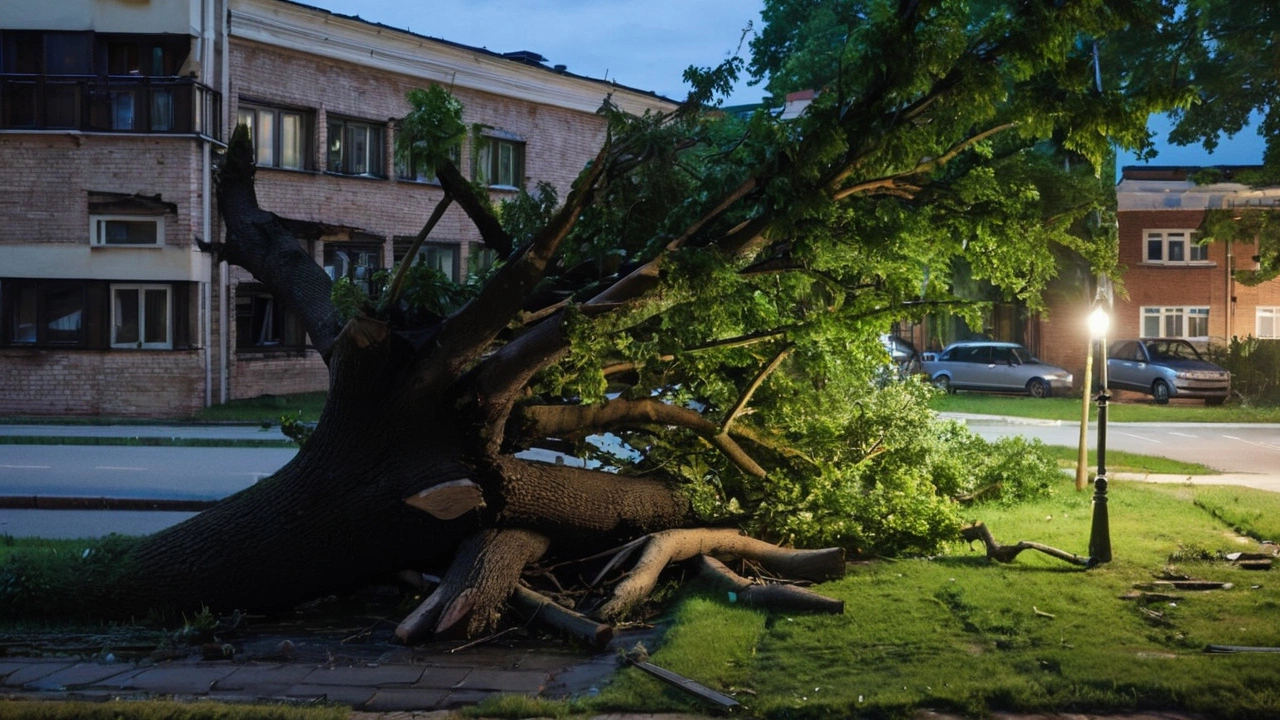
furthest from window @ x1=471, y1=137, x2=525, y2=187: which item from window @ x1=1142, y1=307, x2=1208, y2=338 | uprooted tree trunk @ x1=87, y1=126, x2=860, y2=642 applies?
uprooted tree trunk @ x1=87, y1=126, x2=860, y2=642

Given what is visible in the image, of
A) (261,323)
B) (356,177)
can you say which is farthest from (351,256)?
(261,323)

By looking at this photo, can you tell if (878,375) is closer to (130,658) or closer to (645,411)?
(645,411)

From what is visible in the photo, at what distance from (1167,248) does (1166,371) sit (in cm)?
847

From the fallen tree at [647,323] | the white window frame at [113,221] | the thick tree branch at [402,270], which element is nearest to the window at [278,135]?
the white window frame at [113,221]

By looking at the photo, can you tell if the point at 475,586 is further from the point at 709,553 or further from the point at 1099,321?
the point at 1099,321

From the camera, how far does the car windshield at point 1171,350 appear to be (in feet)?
117

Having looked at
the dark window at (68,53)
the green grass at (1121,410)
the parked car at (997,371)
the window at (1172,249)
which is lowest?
the green grass at (1121,410)

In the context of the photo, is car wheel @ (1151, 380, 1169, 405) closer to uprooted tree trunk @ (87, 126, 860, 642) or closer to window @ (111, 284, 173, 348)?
window @ (111, 284, 173, 348)

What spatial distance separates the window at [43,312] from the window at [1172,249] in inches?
1300

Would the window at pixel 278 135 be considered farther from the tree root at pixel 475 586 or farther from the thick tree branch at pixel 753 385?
the tree root at pixel 475 586

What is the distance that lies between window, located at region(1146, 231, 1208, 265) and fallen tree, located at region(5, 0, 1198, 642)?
110ft

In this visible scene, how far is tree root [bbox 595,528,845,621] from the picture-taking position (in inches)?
353

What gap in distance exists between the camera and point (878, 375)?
46.9 ft

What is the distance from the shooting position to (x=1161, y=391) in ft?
114
